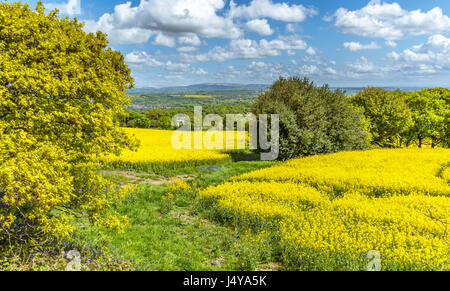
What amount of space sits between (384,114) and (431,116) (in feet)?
19.8

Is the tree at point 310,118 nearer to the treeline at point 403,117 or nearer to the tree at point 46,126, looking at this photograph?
the treeline at point 403,117

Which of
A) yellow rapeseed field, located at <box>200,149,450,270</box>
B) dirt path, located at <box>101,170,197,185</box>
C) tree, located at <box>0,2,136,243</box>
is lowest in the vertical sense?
dirt path, located at <box>101,170,197,185</box>

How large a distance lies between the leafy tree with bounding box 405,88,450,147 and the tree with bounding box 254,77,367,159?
1166 centimetres

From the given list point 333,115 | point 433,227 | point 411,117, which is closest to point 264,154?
point 333,115

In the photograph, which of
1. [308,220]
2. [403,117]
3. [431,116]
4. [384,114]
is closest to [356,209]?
[308,220]

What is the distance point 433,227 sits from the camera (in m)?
9.48

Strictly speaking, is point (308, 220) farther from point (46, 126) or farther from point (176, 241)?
point (46, 126)

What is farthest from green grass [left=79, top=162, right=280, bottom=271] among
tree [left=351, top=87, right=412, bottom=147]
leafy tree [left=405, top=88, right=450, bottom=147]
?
leafy tree [left=405, top=88, right=450, bottom=147]

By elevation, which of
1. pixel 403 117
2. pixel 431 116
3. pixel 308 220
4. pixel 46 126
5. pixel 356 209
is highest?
pixel 431 116

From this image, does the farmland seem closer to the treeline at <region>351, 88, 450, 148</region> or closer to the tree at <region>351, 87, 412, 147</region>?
the tree at <region>351, 87, 412, 147</region>

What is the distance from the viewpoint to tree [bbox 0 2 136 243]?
5543 mm

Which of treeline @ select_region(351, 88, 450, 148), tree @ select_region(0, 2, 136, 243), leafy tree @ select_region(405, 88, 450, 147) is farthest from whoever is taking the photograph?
leafy tree @ select_region(405, 88, 450, 147)

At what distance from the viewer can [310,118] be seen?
91.4 ft

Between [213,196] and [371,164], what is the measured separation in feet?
45.8
